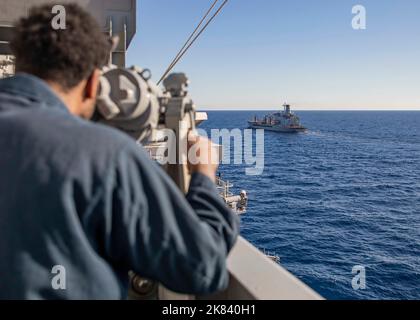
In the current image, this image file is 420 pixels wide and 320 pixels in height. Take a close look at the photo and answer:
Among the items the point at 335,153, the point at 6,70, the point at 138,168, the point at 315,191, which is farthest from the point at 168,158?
the point at 335,153

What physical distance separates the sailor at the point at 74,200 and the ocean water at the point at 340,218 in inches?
793

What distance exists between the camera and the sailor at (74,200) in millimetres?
993

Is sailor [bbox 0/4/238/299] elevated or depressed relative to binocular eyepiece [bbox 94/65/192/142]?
depressed

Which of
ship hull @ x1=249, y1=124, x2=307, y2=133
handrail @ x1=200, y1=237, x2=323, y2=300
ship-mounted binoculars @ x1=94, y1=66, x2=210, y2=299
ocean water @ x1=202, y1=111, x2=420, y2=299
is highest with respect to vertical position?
ship hull @ x1=249, y1=124, x2=307, y2=133

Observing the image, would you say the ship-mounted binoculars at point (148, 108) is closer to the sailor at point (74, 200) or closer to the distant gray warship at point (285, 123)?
the sailor at point (74, 200)

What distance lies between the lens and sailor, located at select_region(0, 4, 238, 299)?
0.99m

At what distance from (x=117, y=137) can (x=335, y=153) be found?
67842 mm

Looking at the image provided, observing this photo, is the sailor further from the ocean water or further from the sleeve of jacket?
the ocean water

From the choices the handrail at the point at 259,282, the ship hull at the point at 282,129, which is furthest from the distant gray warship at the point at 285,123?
the handrail at the point at 259,282

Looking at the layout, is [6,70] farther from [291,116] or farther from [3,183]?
[291,116]

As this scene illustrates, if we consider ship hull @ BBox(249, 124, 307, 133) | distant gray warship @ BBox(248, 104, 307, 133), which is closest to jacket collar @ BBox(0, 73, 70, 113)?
distant gray warship @ BBox(248, 104, 307, 133)

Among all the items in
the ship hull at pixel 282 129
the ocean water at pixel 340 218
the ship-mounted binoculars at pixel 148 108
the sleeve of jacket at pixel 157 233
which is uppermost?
the ship hull at pixel 282 129

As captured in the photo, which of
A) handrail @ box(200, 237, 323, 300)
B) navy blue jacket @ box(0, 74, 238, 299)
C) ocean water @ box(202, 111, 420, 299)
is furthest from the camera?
ocean water @ box(202, 111, 420, 299)

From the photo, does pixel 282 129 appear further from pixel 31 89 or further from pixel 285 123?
pixel 31 89
